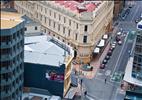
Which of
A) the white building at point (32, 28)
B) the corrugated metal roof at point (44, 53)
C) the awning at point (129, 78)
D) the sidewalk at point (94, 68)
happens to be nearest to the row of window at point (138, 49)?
the awning at point (129, 78)

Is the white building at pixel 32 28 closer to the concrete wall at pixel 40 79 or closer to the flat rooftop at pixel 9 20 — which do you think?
the concrete wall at pixel 40 79

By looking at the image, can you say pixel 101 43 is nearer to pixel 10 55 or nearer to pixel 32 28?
pixel 32 28

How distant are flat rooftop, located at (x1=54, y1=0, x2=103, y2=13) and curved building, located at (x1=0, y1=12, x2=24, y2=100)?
2133 inches

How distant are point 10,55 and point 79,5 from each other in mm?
65964

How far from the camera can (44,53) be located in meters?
120

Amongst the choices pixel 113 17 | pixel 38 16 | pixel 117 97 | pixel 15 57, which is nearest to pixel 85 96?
pixel 117 97

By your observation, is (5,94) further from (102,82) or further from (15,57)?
(102,82)

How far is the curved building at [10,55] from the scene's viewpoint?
88.7 meters

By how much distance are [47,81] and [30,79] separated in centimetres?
471

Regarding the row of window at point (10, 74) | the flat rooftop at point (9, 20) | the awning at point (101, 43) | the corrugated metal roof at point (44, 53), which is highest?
the flat rooftop at point (9, 20)

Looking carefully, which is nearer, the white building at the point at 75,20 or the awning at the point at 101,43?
the white building at the point at 75,20

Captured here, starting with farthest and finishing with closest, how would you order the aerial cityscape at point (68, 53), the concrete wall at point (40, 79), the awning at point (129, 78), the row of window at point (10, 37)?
the awning at point (129, 78)
the concrete wall at point (40, 79)
the aerial cityscape at point (68, 53)
the row of window at point (10, 37)

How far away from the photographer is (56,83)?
117 m

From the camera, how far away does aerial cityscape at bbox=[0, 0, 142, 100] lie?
3691 inches
